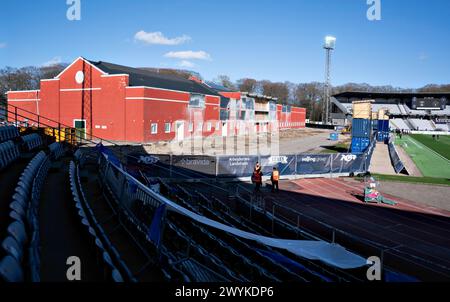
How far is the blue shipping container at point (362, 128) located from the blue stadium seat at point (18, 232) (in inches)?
A: 1621

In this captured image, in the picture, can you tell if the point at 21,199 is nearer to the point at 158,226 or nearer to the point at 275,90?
the point at 158,226

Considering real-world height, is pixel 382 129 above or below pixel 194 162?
above

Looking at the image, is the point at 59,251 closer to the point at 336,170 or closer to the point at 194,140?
the point at 336,170

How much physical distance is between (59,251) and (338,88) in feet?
602

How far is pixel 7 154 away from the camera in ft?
42.5

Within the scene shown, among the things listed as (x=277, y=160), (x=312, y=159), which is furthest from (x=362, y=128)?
(x=277, y=160)

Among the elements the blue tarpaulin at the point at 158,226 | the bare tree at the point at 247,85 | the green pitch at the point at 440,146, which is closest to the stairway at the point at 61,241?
the blue tarpaulin at the point at 158,226

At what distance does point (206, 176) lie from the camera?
72.8 ft

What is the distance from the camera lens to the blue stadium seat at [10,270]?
3620 mm

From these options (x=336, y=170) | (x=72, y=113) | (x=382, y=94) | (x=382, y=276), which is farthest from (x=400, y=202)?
(x=382, y=94)

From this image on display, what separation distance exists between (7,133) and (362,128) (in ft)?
122

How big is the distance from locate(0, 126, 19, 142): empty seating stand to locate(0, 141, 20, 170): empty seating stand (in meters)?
1.34

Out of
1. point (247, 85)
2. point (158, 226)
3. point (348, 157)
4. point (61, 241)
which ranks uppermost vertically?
point (247, 85)

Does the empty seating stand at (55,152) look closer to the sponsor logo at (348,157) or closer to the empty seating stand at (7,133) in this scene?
the empty seating stand at (7,133)
